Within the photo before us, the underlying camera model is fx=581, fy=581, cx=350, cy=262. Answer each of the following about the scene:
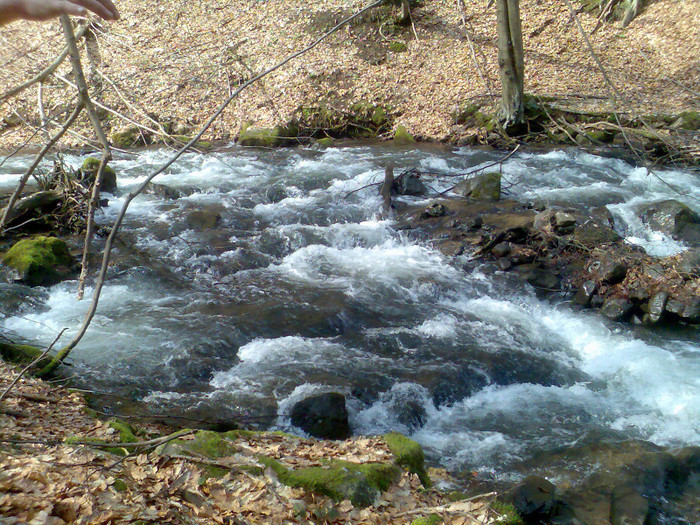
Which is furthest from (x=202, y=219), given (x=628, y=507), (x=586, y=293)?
(x=628, y=507)

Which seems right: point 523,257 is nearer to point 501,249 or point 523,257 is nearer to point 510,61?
point 501,249

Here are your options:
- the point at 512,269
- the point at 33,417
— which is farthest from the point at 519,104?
the point at 33,417

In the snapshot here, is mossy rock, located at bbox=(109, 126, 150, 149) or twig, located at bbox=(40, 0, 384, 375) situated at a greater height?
twig, located at bbox=(40, 0, 384, 375)

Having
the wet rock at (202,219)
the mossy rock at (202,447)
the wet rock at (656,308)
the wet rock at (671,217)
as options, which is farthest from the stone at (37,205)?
the wet rock at (671,217)

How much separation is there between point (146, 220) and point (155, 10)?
43.4 feet

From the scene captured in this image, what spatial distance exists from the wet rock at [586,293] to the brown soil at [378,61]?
25.9ft

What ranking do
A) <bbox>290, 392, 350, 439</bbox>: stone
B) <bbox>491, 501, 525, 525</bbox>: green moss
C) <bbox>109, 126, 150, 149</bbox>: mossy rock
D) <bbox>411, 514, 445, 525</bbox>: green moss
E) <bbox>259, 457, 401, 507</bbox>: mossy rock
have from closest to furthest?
<bbox>411, 514, 445, 525</bbox>: green moss → <bbox>259, 457, 401, 507</bbox>: mossy rock → <bbox>491, 501, 525, 525</bbox>: green moss → <bbox>290, 392, 350, 439</bbox>: stone → <bbox>109, 126, 150, 149</bbox>: mossy rock

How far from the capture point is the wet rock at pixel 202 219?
446 inches

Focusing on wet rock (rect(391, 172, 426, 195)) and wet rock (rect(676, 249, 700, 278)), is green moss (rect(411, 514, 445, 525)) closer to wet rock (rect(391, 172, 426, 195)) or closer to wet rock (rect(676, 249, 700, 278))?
wet rock (rect(676, 249, 700, 278))

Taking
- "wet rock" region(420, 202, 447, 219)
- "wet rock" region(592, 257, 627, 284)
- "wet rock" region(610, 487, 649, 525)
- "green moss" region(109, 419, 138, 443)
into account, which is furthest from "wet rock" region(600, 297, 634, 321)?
"green moss" region(109, 419, 138, 443)

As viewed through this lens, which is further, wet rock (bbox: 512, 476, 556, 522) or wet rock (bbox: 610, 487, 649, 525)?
wet rock (bbox: 610, 487, 649, 525)

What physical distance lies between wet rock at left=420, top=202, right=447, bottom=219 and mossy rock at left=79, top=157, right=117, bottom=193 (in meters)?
6.24

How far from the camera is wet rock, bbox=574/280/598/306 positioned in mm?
8820

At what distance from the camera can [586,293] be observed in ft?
29.1
